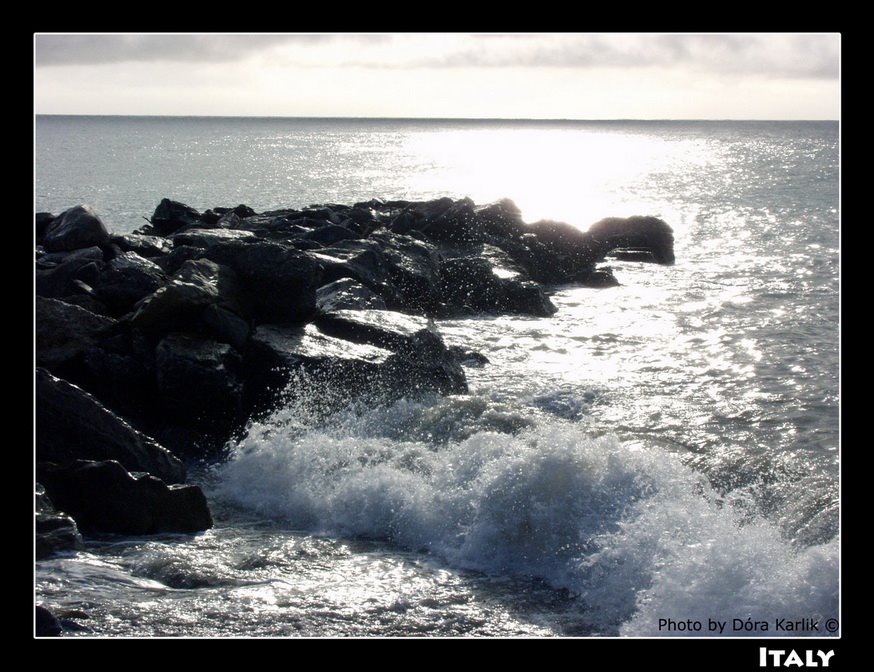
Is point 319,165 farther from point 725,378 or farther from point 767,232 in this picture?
point 725,378

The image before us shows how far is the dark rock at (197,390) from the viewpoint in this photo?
38.2 ft

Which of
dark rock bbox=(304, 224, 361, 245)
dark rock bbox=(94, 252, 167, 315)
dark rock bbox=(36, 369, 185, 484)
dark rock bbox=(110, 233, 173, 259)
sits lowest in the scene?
dark rock bbox=(36, 369, 185, 484)

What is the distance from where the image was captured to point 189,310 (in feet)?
40.8

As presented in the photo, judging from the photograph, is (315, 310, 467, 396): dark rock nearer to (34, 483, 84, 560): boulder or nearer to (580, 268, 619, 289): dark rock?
(34, 483, 84, 560): boulder

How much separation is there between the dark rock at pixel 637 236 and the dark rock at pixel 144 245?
14.4m

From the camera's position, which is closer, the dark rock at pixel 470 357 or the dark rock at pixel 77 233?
the dark rock at pixel 470 357

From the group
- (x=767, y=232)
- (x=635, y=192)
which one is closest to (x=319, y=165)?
(x=635, y=192)

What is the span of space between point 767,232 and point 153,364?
2990cm

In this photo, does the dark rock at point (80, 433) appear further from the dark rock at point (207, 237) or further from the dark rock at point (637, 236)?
the dark rock at point (637, 236)

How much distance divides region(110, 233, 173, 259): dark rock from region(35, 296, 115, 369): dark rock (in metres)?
5.09

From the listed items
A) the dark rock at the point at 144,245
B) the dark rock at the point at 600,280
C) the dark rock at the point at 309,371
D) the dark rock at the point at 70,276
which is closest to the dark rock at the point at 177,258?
the dark rock at the point at 70,276

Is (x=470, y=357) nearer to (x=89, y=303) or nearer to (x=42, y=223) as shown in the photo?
(x=89, y=303)

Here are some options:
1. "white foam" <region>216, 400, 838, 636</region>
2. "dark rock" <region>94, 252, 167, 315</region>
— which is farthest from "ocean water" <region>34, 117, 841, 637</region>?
"dark rock" <region>94, 252, 167, 315</region>

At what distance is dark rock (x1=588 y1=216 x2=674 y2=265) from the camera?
95.7ft
